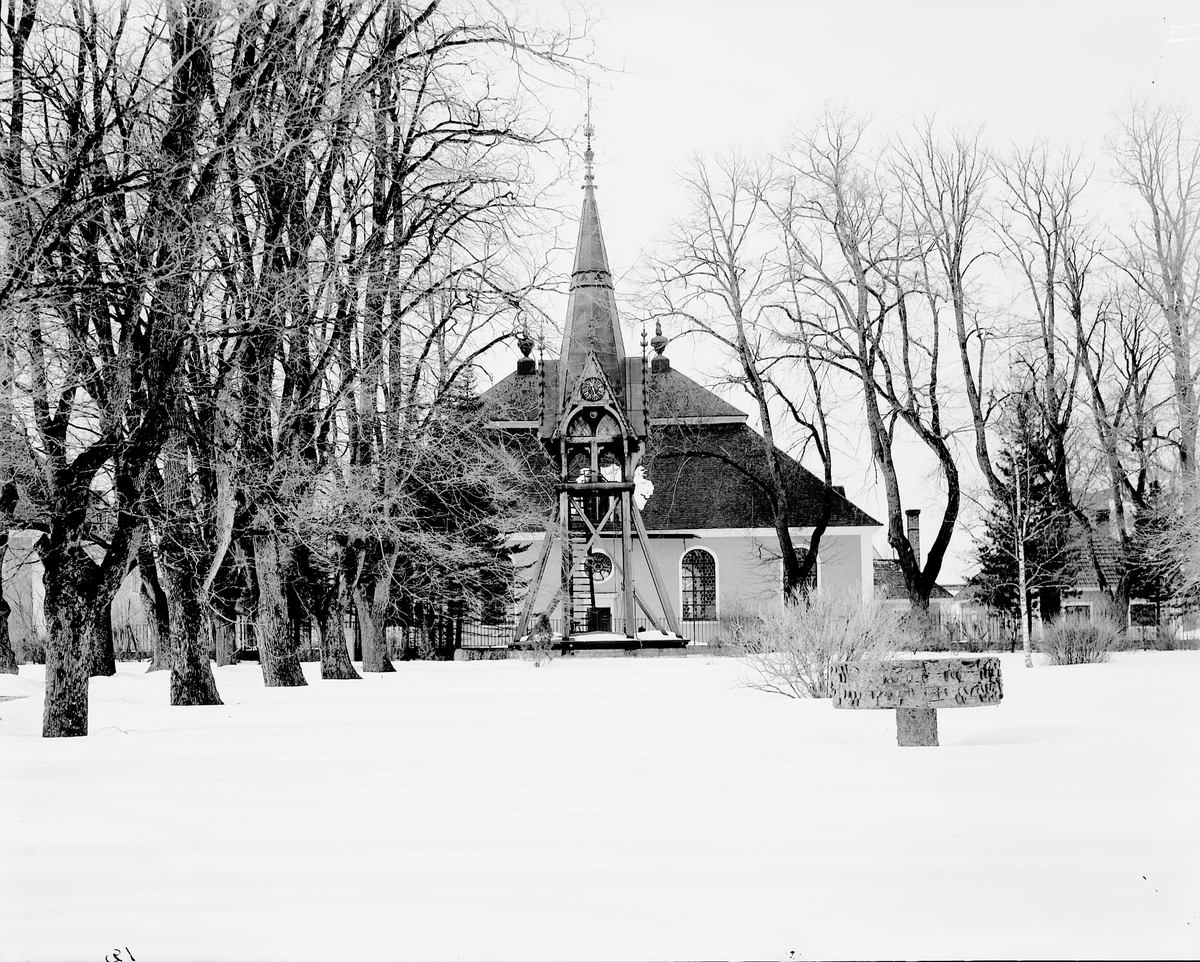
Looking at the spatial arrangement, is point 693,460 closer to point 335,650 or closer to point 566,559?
point 566,559

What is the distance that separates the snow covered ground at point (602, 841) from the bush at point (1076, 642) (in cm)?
1234

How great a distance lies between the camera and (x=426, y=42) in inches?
577

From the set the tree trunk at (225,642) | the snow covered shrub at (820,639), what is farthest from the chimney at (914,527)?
the snow covered shrub at (820,639)

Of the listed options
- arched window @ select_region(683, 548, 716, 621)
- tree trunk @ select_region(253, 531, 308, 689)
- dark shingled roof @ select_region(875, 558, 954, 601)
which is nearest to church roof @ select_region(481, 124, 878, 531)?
arched window @ select_region(683, 548, 716, 621)

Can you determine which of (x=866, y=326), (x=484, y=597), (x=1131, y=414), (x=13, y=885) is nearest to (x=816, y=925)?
(x=13, y=885)

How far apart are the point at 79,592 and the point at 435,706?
4.54 m

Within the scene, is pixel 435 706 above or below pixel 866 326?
below

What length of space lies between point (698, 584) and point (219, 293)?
2465cm

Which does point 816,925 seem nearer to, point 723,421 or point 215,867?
point 215,867

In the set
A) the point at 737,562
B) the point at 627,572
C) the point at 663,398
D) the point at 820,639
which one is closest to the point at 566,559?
the point at 627,572

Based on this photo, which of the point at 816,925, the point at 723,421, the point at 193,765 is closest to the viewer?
the point at 816,925

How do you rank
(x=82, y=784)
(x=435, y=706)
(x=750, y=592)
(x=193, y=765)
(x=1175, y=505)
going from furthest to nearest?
(x=750, y=592)
(x=1175, y=505)
(x=435, y=706)
(x=193, y=765)
(x=82, y=784)

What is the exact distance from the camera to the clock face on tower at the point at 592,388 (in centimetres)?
2748

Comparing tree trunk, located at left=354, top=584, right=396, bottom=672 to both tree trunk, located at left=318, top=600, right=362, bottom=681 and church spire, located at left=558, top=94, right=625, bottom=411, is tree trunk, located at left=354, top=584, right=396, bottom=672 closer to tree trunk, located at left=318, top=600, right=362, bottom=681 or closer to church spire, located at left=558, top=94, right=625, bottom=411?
tree trunk, located at left=318, top=600, right=362, bottom=681
